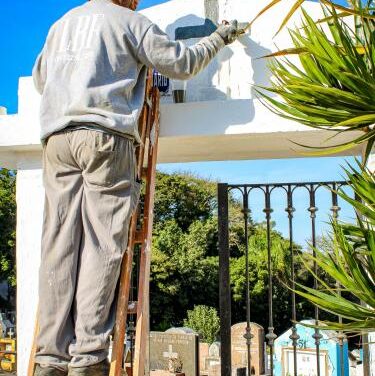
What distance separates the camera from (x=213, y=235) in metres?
25.6

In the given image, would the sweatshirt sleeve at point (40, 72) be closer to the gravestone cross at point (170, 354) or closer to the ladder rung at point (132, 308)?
the ladder rung at point (132, 308)

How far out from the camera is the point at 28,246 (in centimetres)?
378

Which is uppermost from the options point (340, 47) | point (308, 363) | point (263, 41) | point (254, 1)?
point (254, 1)

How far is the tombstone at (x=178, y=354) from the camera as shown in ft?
39.3

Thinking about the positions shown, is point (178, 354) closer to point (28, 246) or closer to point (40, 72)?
point (28, 246)

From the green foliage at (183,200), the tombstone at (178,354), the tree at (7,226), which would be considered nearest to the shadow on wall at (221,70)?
the tombstone at (178,354)

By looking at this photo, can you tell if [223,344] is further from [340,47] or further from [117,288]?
[340,47]

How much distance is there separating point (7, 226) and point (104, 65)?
23.5 m

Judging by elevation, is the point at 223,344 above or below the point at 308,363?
above

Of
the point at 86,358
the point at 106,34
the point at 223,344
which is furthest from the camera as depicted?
the point at 223,344

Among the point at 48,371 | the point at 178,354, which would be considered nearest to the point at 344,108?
the point at 48,371

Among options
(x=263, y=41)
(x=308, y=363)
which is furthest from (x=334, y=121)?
(x=308, y=363)

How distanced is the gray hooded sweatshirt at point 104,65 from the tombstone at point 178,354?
32.7 ft

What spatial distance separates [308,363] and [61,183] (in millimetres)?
11787
